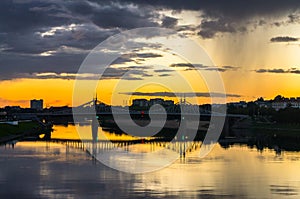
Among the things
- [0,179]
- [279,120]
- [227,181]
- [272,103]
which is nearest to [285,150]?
[227,181]

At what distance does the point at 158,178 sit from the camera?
17547 mm

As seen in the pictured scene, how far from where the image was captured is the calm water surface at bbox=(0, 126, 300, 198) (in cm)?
1462

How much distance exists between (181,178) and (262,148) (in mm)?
13977

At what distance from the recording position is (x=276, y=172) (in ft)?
63.2

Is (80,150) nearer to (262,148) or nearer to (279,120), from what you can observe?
(262,148)

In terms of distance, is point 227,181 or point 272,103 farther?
point 272,103

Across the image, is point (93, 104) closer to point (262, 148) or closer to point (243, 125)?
point (243, 125)

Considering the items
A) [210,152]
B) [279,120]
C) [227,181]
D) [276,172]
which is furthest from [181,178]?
[279,120]

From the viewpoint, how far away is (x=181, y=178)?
687 inches

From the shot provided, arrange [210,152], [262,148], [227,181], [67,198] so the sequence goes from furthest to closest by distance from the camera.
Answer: [262,148], [210,152], [227,181], [67,198]

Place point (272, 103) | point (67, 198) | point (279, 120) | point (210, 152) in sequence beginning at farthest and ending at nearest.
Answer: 1. point (272, 103)
2. point (279, 120)
3. point (210, 152)
4. point (67, 198)

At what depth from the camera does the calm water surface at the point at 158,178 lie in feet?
48.0

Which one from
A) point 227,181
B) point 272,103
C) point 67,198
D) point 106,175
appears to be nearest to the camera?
point 67,198

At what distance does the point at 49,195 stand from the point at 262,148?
60.7 feet
